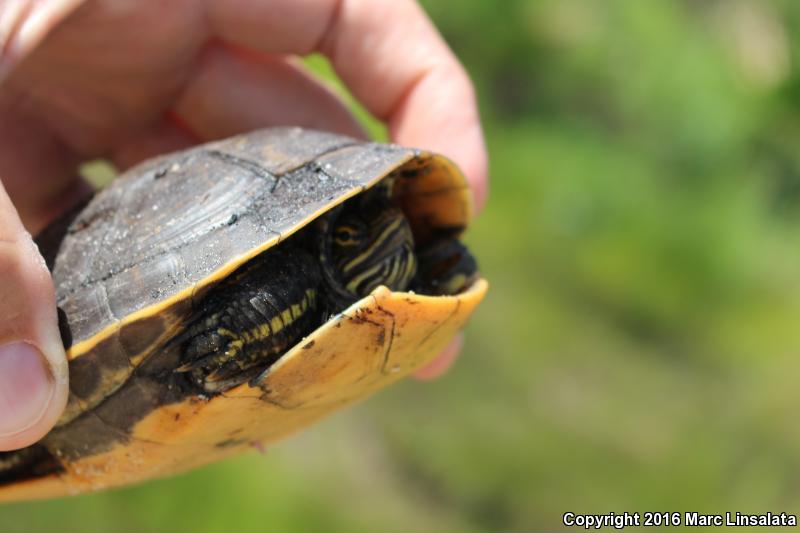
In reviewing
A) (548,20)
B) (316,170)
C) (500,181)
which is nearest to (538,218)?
(500,181)

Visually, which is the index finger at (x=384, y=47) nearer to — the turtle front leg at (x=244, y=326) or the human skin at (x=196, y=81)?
the human skin at (x=196, y=81)

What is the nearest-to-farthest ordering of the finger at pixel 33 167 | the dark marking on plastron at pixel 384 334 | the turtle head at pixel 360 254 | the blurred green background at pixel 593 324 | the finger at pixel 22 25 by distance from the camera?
the dark marking on plastron at pixel 384 334 < the turtle head at pixel 360 254 < the finger at pixel 22 25 < the finger at pixel 33 167 < the blurred green background at pixel 593 324

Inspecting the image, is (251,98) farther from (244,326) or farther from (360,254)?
(244,326)

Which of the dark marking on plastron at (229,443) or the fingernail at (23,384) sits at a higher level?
the fingernail at (23,384)

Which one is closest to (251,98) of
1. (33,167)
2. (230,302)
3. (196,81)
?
(196,81)

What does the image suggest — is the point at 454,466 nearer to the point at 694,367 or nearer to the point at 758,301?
the point at 694,367

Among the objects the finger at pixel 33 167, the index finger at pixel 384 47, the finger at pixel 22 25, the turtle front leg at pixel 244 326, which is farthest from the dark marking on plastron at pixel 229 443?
the finger at pixel 33 167
